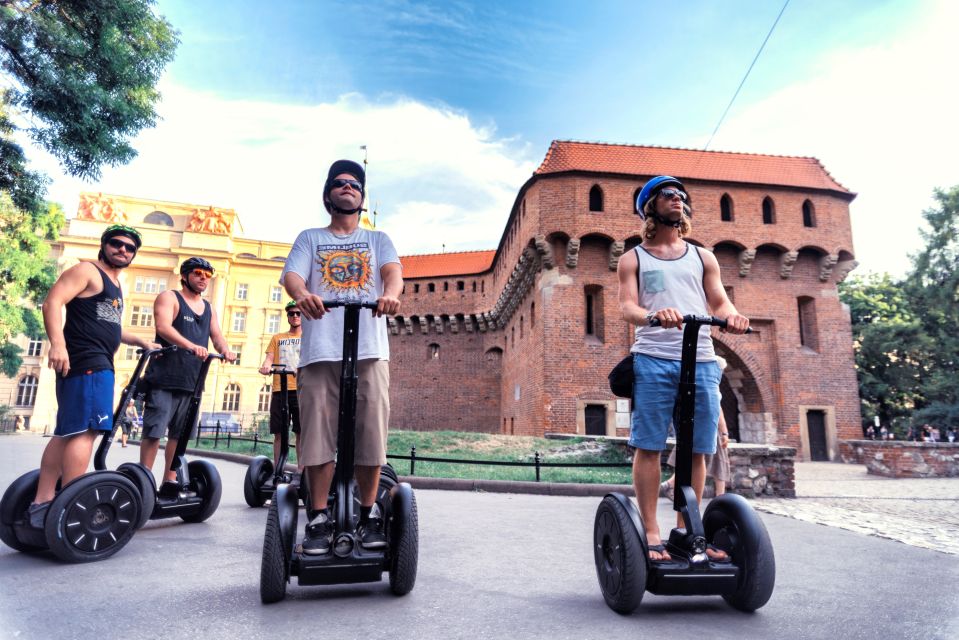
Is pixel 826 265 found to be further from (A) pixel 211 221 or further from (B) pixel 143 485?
(A) pixel 211 221

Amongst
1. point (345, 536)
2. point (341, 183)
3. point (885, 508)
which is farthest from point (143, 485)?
point (885, 508)

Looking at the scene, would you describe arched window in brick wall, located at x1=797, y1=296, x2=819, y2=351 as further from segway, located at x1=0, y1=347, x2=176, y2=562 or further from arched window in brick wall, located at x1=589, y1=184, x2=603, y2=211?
segway, located at x1=0, y1=347, x2=176, y2=562

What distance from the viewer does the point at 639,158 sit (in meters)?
21.2

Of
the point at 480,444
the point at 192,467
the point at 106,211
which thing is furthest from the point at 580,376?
the point at 106,211

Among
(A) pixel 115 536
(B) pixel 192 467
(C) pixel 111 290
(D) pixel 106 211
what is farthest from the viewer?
(D) pixel 106 211

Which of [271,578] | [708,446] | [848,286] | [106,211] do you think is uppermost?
[106,211]

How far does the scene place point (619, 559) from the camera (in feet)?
8.29

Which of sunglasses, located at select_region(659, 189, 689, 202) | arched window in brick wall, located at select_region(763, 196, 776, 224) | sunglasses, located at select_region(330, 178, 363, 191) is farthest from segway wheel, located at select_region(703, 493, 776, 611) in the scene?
arched window in brick wall, located at select_region(763, 196, 776, 224)

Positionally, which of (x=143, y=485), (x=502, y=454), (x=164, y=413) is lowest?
(x=502, y=454)

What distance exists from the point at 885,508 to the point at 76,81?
1390 centimetres

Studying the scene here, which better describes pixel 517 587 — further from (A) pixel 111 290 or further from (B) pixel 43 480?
(A) pixel 111 290

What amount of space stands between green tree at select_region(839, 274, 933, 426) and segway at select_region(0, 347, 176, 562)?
3427cm

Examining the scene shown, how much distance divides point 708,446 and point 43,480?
389cm

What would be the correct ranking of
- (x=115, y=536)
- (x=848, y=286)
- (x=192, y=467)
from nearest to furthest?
1. (x=115, y=536)
2. (x=192, y=467)
3. (x=848, y=286)
